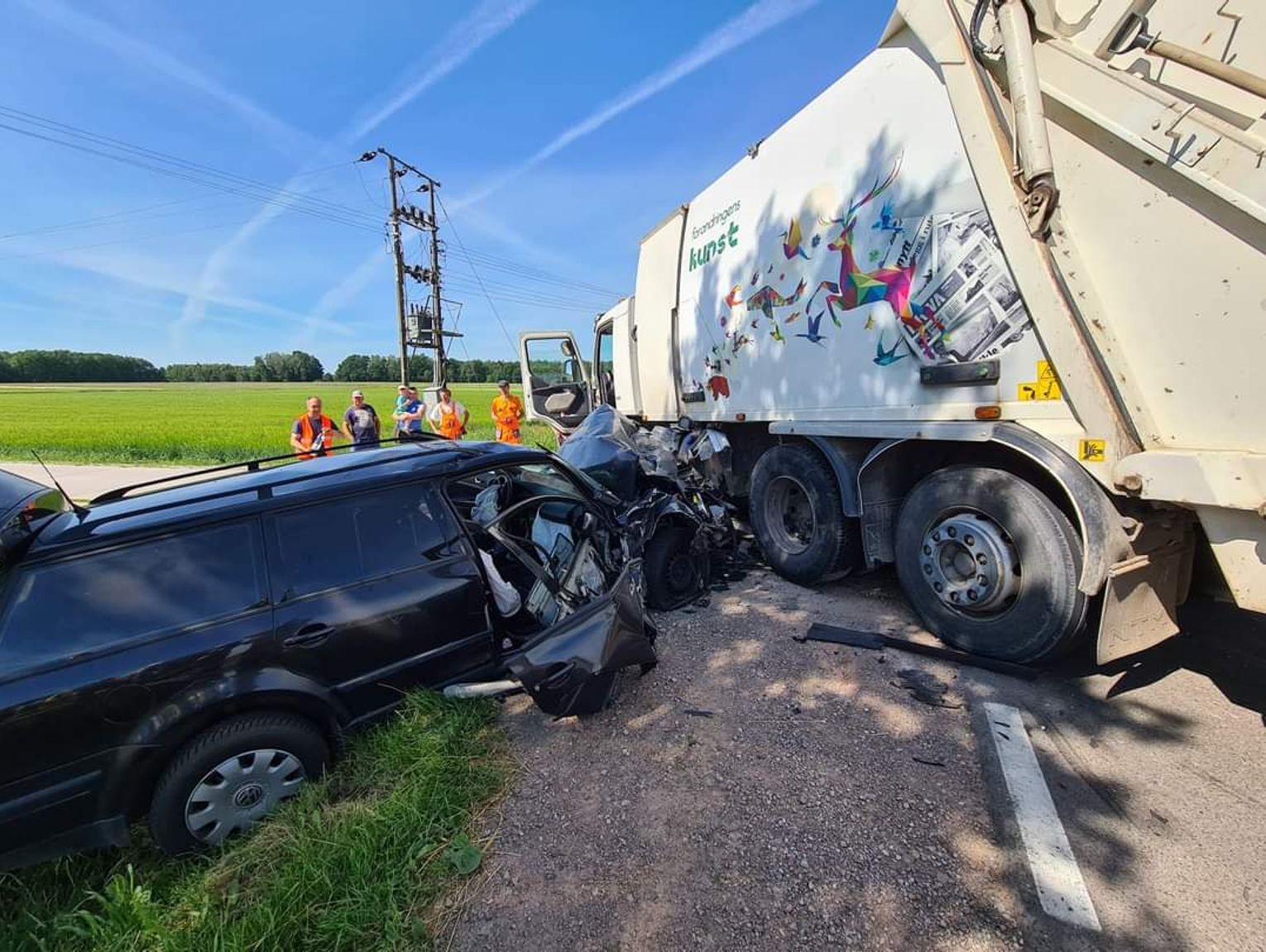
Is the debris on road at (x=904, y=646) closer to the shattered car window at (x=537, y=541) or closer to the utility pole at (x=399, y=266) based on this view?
the shattered car window at (x=537, y=541)

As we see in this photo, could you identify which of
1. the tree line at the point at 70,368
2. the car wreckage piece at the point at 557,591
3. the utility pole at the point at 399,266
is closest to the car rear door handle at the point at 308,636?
the car wreckage piece at the point at 557,591

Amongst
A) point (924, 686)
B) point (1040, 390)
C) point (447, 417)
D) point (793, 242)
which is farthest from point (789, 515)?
point (447, 417)

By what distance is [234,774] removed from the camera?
2.26m

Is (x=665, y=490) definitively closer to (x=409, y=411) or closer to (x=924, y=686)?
(x=924, y=686)

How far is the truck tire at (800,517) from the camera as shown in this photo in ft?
13.9

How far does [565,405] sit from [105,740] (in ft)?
25.6

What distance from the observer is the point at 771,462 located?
4.79 metres

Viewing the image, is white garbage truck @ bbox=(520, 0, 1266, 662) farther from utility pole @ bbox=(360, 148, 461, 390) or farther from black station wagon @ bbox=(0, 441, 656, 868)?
utility pole @ bbox=(360, 148, 461, 390)

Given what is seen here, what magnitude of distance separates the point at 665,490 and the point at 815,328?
1.72 metres

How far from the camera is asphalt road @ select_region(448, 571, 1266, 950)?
1763mm

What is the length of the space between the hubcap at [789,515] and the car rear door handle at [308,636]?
349cm

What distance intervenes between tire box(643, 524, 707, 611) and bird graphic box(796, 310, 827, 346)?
1.71 meters

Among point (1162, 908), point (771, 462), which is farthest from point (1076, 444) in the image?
point (771, 462)

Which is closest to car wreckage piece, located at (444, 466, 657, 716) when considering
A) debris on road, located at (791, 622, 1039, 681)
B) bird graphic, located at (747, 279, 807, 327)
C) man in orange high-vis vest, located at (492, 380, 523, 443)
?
debris on road, located at (791, 622, 1039, 681)
